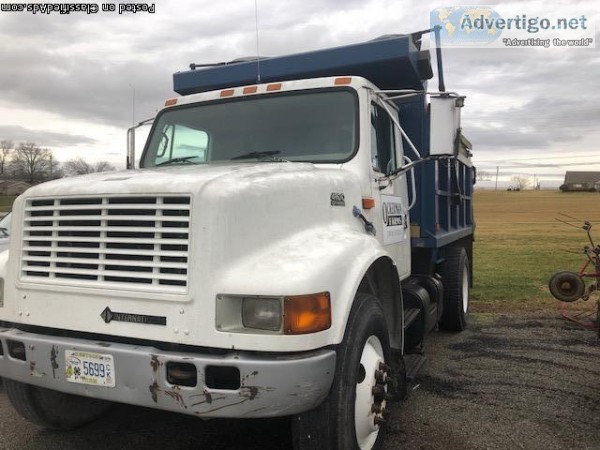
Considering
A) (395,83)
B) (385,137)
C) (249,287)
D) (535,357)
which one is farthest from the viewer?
(535,357)

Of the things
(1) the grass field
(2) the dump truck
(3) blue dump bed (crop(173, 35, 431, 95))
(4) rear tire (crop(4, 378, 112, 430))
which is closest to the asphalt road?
(4) rear tire (crop(4, 378, 112, 430))

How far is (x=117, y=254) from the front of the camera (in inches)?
115

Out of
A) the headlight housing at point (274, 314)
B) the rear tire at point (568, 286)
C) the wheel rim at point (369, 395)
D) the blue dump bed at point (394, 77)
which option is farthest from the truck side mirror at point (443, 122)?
the rear tire at point (568, 286)

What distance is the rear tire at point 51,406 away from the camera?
12.0 feet

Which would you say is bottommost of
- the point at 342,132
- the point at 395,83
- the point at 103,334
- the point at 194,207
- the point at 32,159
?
the point at 103,334

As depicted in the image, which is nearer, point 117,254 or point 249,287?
point 249,287

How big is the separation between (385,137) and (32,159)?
56730 mm

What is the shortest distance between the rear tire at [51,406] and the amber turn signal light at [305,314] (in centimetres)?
210

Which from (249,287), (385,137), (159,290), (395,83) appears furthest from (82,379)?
(395,83)

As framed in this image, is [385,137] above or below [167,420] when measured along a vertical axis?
above

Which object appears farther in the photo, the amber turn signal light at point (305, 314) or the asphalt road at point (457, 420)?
the asphalt road at point (457, 420)

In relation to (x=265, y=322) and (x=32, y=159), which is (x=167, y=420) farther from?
(x=32, y=159)

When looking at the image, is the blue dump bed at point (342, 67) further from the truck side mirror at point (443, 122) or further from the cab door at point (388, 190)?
the truck side mirror at point (443, 122)

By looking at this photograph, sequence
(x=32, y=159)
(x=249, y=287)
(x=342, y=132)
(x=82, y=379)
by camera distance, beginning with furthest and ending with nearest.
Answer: (x=32, y=159) → (x=342, y=132) → (x=82, y=379) → (x=249, y=287)
